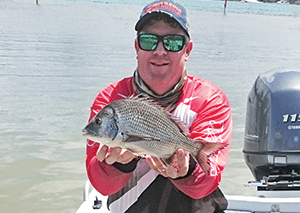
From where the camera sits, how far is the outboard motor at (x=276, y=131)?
12.5ft

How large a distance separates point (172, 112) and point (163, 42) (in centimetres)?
44

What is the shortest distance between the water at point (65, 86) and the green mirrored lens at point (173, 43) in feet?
11.4

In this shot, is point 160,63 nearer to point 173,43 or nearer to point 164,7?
point 173,43

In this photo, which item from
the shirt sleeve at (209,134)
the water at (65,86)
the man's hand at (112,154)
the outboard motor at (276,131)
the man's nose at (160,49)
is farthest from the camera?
the water at (65,86)

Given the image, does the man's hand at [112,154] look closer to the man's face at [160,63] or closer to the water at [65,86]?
the man's face at [160,63]

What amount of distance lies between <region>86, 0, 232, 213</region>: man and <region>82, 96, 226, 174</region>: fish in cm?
17

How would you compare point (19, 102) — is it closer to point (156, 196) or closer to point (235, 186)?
point (235, 186)

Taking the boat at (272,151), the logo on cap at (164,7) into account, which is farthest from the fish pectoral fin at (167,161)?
the boat at (272,151)

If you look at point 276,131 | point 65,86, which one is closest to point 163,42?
point 276,131

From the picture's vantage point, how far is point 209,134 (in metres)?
2.71

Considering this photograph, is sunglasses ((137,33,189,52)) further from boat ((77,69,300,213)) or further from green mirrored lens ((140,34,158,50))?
boat ((77,69,300,213))

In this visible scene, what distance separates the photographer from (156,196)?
2943 millimetres

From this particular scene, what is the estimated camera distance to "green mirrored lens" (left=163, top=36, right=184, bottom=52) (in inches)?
108

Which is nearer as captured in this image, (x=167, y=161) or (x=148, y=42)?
(x=167, y=161)
